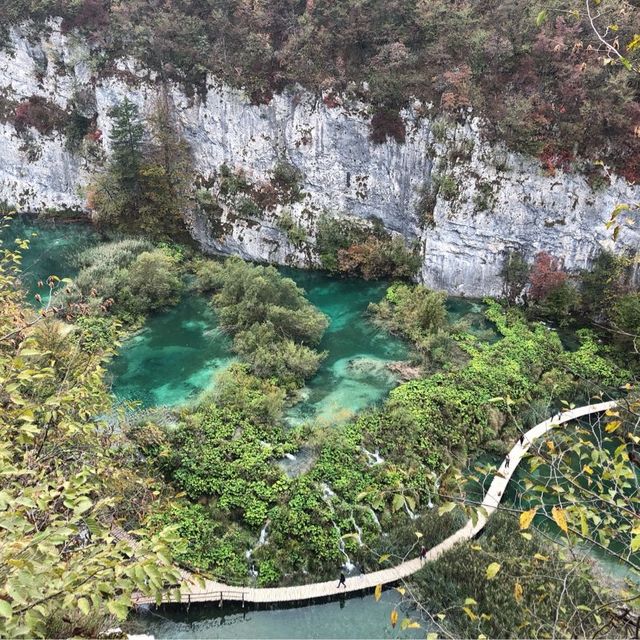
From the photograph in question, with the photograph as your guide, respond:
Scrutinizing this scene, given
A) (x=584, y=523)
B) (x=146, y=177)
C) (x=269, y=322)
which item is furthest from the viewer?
(x=146, y=177)

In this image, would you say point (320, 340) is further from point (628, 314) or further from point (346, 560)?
point (628, 314)

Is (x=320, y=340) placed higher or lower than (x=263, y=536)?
higher

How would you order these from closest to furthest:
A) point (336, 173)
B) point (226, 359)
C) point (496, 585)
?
point (496, 585), point (226, 359), point (336, 173)

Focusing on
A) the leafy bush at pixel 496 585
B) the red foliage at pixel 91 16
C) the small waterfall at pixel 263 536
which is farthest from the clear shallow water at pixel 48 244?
the leafy bush at pixel 496 585

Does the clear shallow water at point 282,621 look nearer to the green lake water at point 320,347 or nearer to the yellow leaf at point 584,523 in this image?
the green lake water at point 320,347

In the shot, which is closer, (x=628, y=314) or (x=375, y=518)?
(x=375, y=518)

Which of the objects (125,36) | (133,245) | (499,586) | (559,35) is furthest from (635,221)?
(125,36)

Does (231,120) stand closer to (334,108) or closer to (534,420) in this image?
(334,108)

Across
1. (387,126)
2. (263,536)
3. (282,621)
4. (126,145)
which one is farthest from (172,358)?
(387,126)
